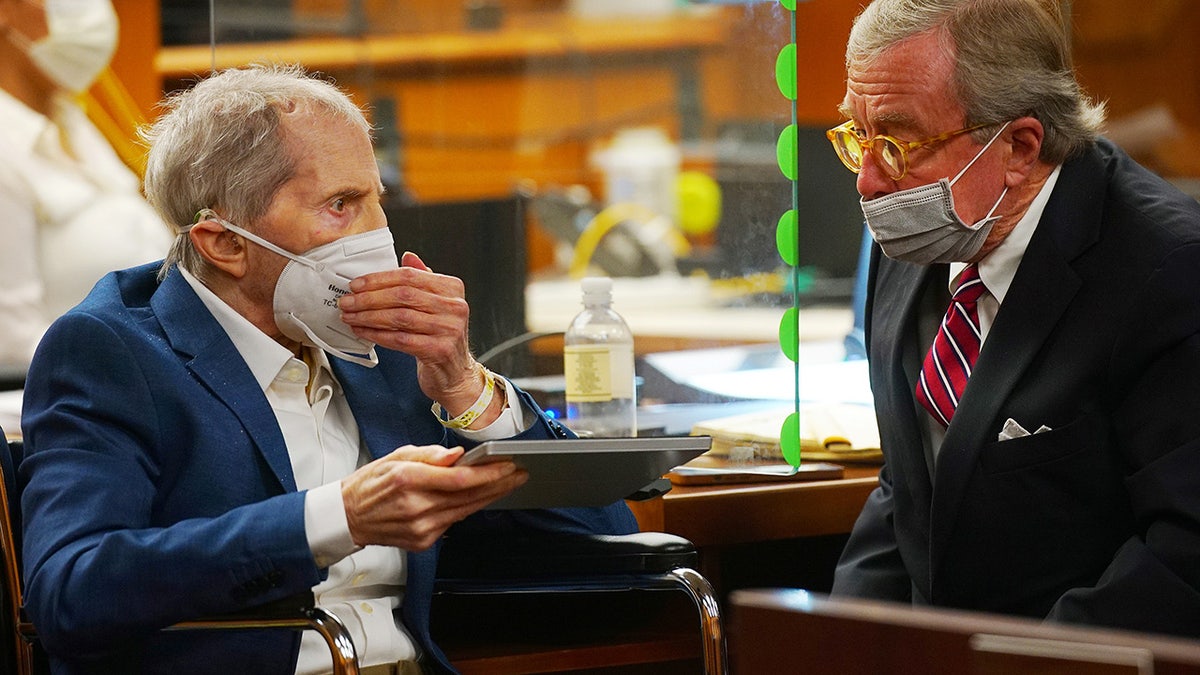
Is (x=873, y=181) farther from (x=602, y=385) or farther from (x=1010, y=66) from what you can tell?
(x=602, y=385)

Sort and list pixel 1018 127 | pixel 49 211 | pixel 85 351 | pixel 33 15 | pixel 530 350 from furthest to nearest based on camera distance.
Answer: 1. pixel 33 15
2. pixel 49 211
3. pixel 530 350
4. pixel 1018 127
5. pixel 85 351

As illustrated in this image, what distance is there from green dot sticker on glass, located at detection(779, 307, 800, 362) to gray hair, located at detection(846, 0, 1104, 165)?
1.49 feet

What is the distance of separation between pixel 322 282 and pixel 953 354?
815 millimetres

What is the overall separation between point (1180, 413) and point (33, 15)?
4120 mm

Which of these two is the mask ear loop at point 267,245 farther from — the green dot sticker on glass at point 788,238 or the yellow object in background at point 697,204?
the yellow object in background at point 697,204

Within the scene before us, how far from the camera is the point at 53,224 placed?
13.5ft

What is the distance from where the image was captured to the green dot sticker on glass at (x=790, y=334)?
210cm

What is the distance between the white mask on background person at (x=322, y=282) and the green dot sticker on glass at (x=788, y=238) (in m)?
0.69

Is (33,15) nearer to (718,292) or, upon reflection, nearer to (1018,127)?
(718,292)

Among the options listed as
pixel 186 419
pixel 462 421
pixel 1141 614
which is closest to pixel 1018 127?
pixel 1141 614

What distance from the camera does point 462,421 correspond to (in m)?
1.82

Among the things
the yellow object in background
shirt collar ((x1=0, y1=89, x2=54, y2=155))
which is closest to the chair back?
the yellow object in background

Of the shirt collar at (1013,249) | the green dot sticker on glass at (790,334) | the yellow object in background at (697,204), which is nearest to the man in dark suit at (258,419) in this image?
the green dot sticker on glass at (790,334)

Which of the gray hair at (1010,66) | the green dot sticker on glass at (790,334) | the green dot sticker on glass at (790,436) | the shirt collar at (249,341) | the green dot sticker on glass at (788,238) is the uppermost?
the gray hair at (1010,66)
